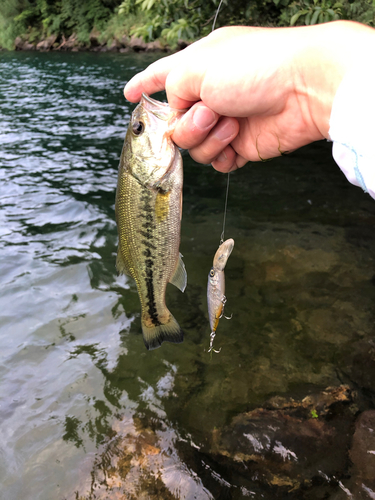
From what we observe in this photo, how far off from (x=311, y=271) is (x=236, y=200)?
3.05m

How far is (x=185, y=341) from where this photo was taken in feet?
16.5

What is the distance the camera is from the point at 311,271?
19.6ft

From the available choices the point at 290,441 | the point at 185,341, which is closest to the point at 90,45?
the point at 185,341

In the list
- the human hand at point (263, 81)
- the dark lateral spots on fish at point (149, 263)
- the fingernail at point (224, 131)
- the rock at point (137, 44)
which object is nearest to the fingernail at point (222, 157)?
the human hand at point (263, 81)

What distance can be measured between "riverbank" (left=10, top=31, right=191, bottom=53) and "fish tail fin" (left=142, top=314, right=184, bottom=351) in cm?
3269

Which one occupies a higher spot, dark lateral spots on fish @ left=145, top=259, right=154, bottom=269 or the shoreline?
dark lateral spots on fish @ left=145, top=259, right=154, bottom=269

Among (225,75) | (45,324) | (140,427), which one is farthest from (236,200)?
(225,75)

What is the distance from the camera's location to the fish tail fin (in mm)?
3381

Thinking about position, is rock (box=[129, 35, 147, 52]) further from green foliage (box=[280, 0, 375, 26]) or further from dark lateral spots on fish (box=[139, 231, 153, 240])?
dark lateral spots on fish (box=[139, 231, 153, 240])

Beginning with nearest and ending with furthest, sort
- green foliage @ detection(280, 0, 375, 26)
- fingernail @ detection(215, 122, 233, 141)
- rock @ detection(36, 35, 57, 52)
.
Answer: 1. fingernail @ detection(215, 122, 233, 141)
2. green foliage @ detection(280, 0, 375, 26)
3. rock @ detection(36, 35, 57, 52)

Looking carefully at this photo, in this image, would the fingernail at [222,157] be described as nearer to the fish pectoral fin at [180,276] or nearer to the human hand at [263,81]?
the human hand at [263,81]

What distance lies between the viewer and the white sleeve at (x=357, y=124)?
1.67 metres

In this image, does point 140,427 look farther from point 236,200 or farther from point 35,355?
point 236,200

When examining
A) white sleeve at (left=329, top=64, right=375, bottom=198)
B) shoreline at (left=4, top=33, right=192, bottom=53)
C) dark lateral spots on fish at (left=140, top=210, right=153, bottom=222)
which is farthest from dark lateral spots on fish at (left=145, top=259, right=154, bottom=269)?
shoreline at (left=4, top=33, right=192, bottom=53)
